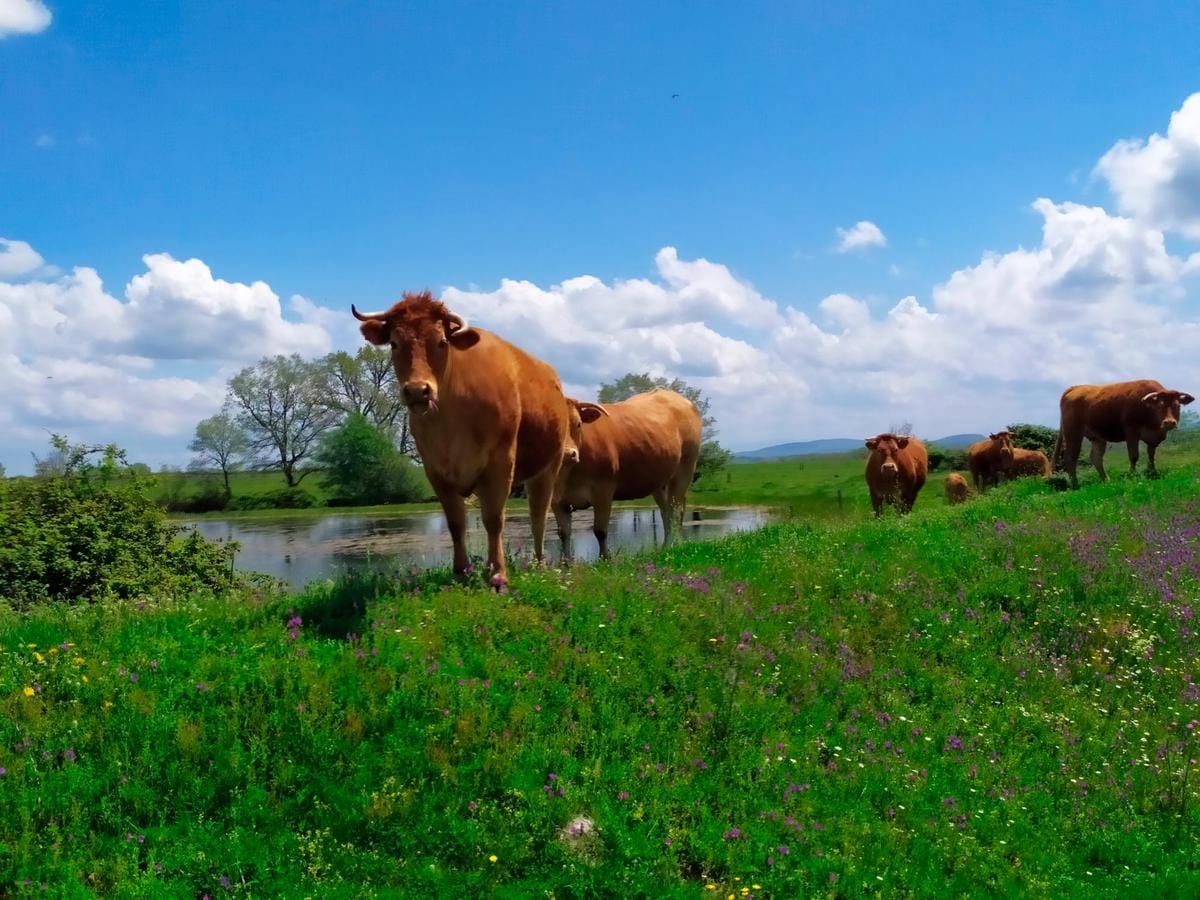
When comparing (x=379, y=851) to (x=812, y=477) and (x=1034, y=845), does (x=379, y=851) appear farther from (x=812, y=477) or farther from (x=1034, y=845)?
(x=812, y=477)

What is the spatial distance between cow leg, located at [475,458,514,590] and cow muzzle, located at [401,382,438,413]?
1.36 m

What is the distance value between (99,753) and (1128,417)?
25366 mm

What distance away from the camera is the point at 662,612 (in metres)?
8.41

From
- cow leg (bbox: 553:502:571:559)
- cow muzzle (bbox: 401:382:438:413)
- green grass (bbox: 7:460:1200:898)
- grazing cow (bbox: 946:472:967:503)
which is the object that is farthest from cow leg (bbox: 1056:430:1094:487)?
cow muzzle (bbox: 401:382:438:413)

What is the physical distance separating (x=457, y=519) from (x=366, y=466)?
40.2 metres

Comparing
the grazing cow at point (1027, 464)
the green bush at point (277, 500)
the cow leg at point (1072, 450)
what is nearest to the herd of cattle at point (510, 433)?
the cow leg at point (1072, 450)

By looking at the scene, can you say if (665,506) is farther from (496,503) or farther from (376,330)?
(376,330)

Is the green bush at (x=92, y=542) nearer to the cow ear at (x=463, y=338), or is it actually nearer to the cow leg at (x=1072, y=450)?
the cow ear at (x=463, y=338)

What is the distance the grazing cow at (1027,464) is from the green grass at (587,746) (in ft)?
79.6

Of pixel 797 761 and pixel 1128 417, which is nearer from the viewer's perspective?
pixel 797 761

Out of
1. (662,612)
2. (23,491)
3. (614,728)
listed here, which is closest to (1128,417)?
(662,612)

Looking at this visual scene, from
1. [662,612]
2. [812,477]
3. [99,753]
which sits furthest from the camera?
[812,477]

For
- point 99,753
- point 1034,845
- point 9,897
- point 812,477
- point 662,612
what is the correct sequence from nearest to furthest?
point 9,897
point 99,753
point 1034,845
point 662,612
point 812,477

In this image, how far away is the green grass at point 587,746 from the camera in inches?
191
